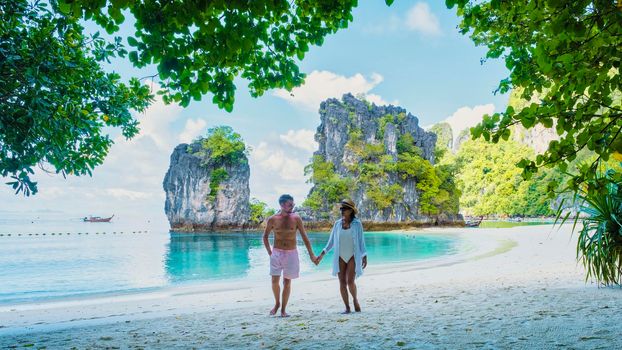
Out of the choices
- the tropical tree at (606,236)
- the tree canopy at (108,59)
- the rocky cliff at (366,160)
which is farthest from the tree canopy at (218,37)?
the rocky cliff at (366,160)

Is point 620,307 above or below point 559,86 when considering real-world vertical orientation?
below

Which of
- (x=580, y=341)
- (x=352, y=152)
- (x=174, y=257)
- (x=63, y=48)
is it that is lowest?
(x=174, y=257)

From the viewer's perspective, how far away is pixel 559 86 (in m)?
2.14

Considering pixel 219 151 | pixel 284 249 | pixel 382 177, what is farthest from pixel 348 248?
pixel 219 151

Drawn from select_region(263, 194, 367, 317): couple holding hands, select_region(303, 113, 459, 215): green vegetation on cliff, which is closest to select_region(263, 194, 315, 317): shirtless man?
select_region(263, 194, 367, 317): couple holding hands

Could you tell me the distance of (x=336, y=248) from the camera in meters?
5.12

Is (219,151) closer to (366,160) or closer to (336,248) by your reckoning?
(366,160)

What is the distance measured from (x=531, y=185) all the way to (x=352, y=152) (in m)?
30.9

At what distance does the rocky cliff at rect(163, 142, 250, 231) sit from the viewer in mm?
50969

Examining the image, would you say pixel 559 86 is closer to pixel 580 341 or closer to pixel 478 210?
pixel 580 341

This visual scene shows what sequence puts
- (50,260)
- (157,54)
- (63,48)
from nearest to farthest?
(157,54), (63,48), (50,260)

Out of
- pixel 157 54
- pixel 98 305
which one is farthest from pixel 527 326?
pixel 98 305

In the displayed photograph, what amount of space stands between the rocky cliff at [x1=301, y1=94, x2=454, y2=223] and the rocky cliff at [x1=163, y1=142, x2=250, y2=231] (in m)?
9.84

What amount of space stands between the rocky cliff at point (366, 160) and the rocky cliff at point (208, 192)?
9844 millimetres
